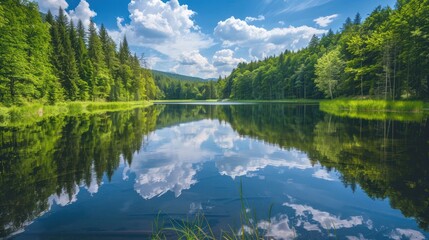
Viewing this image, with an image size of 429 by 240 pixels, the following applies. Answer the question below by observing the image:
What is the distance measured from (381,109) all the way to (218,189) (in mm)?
36163

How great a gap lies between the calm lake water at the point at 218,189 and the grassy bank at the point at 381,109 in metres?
17.2

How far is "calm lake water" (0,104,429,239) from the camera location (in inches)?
181

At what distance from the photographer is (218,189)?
6.66 meters

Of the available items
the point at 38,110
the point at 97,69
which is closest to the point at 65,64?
the point at 97,69

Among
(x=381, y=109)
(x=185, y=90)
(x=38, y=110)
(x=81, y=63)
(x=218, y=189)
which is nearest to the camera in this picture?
(x=218, y=189)

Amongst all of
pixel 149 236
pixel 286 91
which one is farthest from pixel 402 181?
pixel 286 91

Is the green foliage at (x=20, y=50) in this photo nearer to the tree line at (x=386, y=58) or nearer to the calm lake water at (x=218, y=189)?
the calm lake water at (x=218, y=189)

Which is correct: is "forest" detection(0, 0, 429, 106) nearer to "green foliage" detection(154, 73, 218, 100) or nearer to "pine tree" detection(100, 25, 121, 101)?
"pine tree" detection(100, 25, 121, 101)

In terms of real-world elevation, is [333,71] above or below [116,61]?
below

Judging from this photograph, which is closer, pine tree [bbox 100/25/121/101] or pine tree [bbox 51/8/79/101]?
pine tree [bbox 51/8/79/101]

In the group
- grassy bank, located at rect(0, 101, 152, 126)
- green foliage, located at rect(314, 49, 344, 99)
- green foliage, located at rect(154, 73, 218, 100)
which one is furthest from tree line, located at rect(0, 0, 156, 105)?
green foliage, located at rect(154, 73, 218, 100)

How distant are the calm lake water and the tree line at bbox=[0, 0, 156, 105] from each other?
786 inches

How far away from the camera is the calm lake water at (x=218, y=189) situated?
4.59 metres

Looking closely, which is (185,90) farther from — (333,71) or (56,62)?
(56,62)
